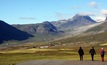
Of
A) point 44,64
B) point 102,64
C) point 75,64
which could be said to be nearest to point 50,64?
point 44,64

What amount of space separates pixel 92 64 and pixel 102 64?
169cm

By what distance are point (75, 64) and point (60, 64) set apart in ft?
8.90

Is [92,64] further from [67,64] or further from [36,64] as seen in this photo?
[36,64]

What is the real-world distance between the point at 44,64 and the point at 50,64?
42.1 inches

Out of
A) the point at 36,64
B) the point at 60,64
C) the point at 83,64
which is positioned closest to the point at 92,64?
the point at 83,64

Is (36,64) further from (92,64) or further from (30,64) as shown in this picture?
(92,64)

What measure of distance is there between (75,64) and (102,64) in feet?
15.1

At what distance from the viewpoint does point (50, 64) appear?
162 feet

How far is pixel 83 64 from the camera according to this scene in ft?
158

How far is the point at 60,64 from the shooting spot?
49.2 m

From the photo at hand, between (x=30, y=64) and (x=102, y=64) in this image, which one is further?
(x=30, y=64)

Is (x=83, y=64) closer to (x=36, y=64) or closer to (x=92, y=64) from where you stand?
(x=92, y=64)

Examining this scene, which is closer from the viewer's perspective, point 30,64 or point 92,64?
point 92,64

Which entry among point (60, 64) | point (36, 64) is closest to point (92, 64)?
point (60, 64)
